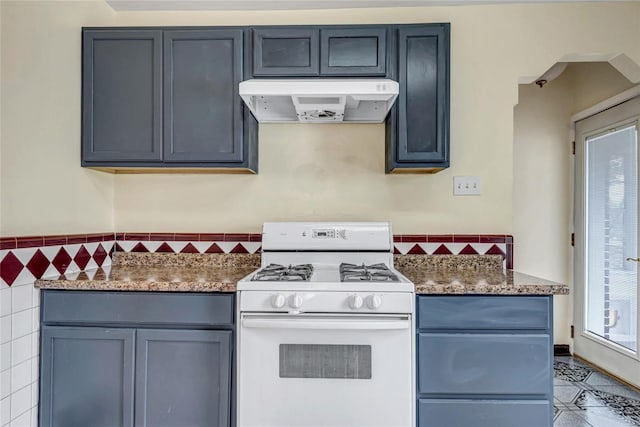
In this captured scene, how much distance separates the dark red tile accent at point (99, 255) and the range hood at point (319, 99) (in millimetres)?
1155

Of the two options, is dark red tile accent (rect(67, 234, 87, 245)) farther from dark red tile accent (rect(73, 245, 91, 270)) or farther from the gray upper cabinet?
the gray upper cabinet

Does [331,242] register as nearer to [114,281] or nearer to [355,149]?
[355,149]

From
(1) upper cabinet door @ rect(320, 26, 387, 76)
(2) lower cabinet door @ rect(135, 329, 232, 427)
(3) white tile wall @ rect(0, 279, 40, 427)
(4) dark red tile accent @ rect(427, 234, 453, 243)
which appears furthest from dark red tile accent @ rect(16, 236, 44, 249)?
(4) dark red tile accent @ rect(427, 234, 453, 243)

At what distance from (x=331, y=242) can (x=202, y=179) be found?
2.87 ft

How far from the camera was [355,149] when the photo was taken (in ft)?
7.41

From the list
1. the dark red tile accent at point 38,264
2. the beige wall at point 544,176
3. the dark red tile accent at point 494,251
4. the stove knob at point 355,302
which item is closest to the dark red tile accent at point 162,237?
the dark red tile accent at point 38,264

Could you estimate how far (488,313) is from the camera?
1614mm

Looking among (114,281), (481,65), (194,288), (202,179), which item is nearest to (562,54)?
(481,65)

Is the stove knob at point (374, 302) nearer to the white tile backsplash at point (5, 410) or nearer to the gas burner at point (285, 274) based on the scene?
the gas burner at point (285, 274)

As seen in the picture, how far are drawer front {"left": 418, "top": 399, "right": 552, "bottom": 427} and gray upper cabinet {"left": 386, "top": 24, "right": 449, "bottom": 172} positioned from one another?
44.3 inches

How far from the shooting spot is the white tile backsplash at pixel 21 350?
1571 mm

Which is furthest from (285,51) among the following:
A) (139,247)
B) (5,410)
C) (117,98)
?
(5,410)

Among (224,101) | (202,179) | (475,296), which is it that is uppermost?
(224,101)

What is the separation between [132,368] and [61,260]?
65 cm
